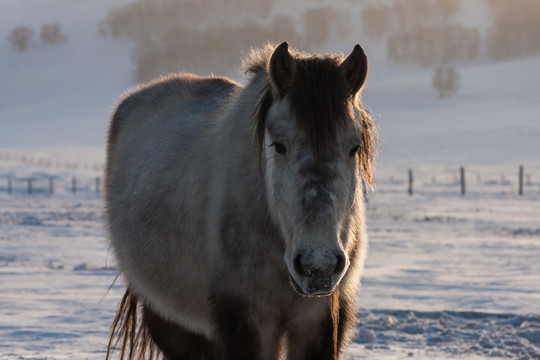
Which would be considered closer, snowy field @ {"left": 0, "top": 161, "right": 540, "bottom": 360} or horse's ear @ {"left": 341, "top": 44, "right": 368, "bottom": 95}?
horse's ear @ {"left": 341, "top": 44, "right": 368, "bottom": 95}

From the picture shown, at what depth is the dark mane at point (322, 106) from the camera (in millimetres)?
2930

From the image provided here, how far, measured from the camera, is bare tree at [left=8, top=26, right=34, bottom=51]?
13762 centimetres

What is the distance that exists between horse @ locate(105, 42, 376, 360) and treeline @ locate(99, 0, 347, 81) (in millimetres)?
120041

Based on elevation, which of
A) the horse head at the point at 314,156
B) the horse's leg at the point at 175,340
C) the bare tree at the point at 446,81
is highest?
the bare tree at the point at 446,81

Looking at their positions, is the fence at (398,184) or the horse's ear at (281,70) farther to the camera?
the fence at (398,184)

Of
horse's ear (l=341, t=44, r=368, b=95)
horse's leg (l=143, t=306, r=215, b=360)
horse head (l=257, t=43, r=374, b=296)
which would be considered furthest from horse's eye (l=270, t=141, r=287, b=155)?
horse's leg (l=143, t=306, r=215, b=360)

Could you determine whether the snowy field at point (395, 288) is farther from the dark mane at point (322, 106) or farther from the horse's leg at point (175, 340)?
the dark mane at point (322, 106)

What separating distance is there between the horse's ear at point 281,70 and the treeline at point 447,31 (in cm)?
13379

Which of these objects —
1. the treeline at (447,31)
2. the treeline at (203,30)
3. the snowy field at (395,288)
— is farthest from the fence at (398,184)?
the treeline at (447,31)

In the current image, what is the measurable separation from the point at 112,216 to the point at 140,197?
0.61m

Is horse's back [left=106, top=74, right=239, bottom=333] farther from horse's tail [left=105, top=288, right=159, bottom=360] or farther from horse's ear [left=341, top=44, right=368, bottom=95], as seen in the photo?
horse's ear [left=341, top=44, right=368, bottom=95]

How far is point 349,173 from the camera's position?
9.95ft

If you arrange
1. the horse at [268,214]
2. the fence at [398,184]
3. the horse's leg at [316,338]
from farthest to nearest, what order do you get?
the fence at [398,184] < the horse's leg at [316,338] < the horse at [268,214]

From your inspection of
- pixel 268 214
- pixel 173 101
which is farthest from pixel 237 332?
pixel 173 101
